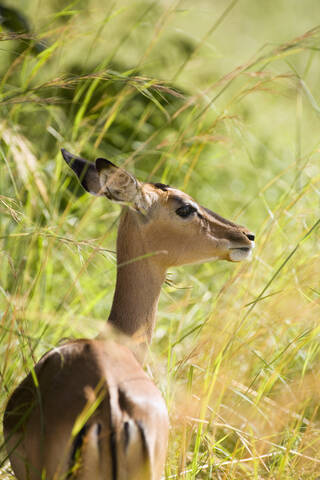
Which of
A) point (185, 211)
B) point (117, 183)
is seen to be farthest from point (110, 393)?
point (185, 211)

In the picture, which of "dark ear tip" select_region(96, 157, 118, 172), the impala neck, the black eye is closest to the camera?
"dark ear tip" select_region(96, 157, 118, 172)

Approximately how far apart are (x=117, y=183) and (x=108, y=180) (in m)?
0.12

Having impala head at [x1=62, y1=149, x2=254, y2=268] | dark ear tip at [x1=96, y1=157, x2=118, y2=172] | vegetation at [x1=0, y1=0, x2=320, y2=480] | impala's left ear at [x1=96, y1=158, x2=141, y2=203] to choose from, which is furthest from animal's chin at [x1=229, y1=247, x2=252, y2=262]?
dark ear tip at [x1=96, y1=157, x2=118, y2=172]

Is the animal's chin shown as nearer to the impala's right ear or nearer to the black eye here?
the black eye

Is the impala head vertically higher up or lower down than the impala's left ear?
lower down

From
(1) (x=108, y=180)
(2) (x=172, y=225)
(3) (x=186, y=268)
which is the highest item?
(1) (x=108, y=180)

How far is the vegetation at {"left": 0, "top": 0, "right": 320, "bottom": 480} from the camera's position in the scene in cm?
236

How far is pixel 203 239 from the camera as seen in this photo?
2.51 meters

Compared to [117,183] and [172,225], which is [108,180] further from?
[172,225]

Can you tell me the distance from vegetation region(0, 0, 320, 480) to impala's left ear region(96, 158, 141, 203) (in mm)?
73

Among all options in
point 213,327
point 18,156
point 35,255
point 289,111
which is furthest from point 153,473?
point 289,111

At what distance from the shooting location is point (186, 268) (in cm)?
459

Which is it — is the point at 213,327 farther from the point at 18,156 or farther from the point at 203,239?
the point at 18,156

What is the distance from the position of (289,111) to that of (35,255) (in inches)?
251
